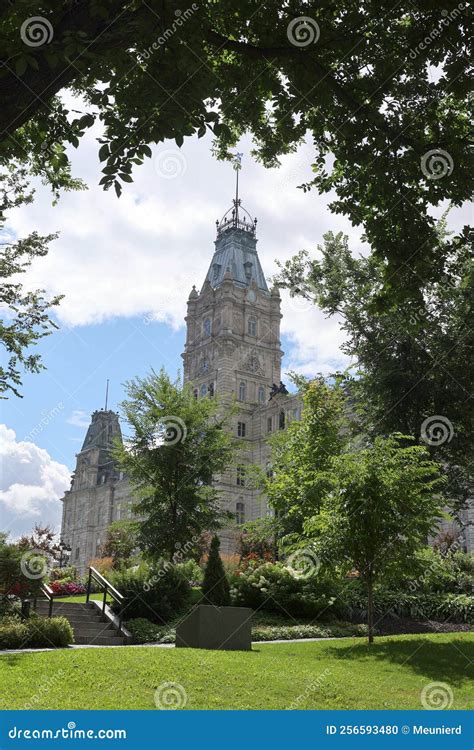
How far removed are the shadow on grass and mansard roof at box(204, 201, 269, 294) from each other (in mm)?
76082

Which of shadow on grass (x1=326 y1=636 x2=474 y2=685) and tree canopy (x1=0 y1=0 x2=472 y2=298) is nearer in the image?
tree canopy (x1=0 y1=0 x2=472 y2=298)

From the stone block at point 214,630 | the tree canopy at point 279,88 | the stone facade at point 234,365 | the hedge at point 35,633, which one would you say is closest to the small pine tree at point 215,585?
the hedge at point 35,633

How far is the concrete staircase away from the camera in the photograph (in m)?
18.4

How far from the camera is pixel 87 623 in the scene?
1948cm

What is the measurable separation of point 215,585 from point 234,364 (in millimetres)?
63835

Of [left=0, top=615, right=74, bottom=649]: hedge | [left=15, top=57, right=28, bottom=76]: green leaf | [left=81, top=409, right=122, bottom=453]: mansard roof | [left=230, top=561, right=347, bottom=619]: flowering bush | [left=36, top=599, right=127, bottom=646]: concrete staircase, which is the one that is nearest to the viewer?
[left=15, top=57, right=28, bottom=76]: green leaf

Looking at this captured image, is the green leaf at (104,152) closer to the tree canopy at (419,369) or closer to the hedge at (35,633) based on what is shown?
the hedge at (35,633)

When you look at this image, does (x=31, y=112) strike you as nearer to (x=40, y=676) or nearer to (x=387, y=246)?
(x=387, y=246)

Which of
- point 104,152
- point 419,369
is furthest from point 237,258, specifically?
point 104,152

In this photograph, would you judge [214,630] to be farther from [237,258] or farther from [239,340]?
[237,258]

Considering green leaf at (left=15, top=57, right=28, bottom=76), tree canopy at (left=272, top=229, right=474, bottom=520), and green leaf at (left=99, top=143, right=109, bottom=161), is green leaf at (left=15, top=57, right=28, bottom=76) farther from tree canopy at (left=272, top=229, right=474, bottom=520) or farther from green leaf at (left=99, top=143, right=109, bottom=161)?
tree canopy at (left=272, top=229, right=474, bottom=520)

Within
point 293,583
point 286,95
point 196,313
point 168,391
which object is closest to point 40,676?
point 286,95

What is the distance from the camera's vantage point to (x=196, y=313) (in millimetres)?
91125

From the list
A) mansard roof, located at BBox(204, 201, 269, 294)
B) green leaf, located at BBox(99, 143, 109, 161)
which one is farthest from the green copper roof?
green leaf, located at BBox(99, 143, 109, 161)
